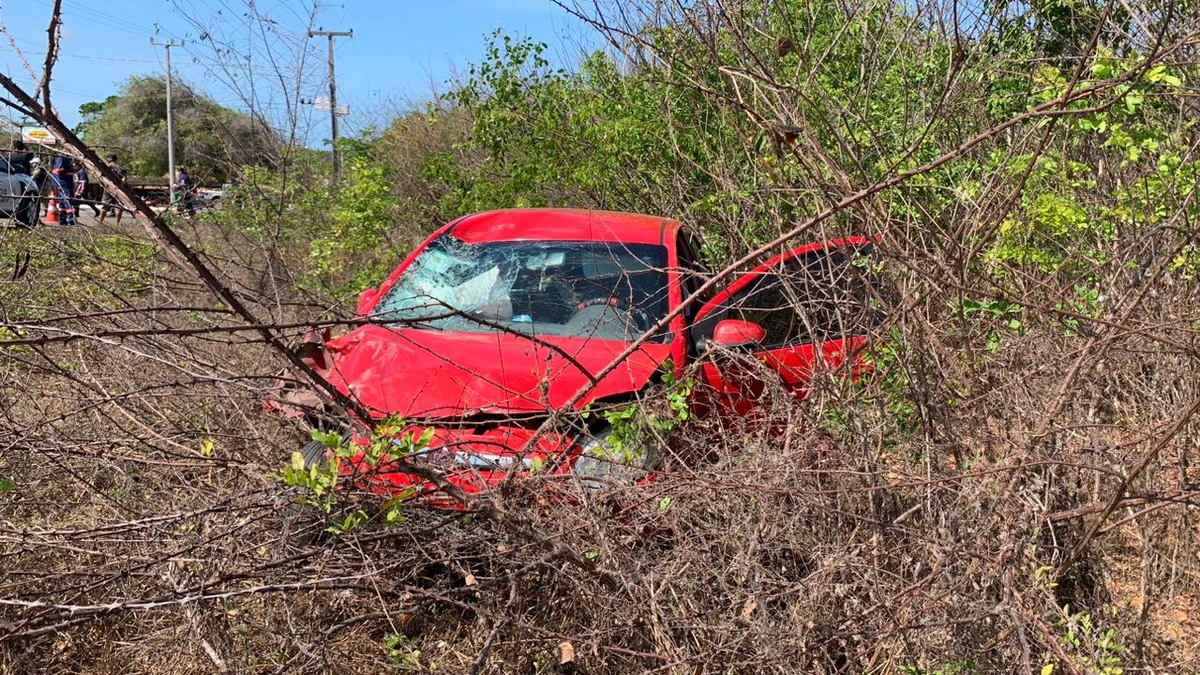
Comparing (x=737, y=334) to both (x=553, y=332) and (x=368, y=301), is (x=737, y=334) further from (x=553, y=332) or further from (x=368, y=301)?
(x=368, y=301)

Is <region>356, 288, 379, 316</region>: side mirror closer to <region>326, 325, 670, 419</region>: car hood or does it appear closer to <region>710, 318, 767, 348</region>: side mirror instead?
<region>326, 325, 670, 419</region>: car hood

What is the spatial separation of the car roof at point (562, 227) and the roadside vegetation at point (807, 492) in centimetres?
82

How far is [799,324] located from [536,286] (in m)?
1.32

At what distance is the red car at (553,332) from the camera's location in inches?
147

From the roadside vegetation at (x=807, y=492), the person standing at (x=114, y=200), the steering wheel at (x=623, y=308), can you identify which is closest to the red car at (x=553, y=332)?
the steering wheel at (x=623, y=308)

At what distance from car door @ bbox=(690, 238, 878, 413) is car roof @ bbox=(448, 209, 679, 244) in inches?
31.3

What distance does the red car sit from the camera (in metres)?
3.75

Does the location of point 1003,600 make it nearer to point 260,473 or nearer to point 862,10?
point 260,473

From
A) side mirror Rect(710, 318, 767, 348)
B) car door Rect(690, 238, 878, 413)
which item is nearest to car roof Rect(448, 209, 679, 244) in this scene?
car door Rect(690, 238, 878, 413)

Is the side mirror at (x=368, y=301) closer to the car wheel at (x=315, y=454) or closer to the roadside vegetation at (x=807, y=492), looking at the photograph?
the roadside vegetation at (x=807, y=492)

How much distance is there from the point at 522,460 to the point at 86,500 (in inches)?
93.7

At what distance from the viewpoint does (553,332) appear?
4.80 metres

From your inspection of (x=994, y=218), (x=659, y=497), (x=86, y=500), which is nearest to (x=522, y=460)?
(x=659, y=497)

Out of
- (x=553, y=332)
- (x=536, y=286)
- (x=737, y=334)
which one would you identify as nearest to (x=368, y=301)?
(x=536, y=286)
